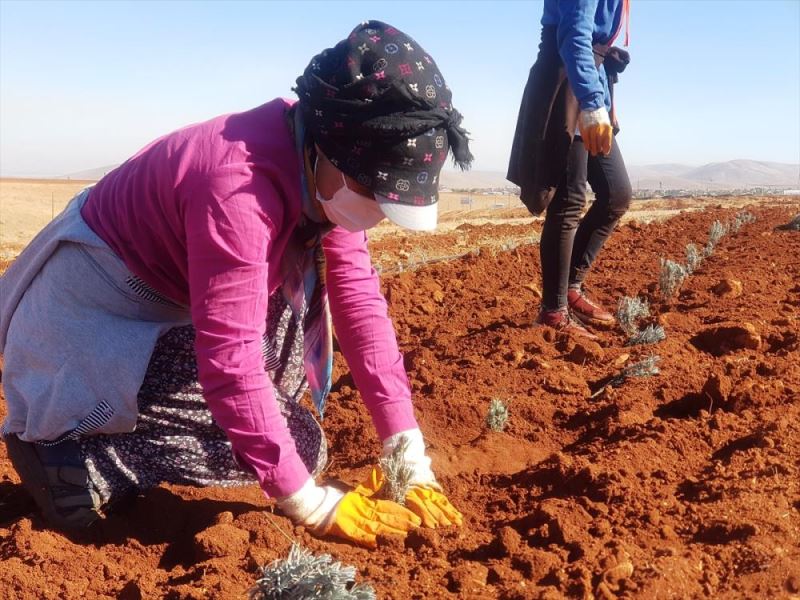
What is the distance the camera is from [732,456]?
7.55 ft

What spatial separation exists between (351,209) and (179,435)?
979mm

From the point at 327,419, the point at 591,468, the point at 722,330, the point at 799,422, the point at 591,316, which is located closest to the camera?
the point at 591,468

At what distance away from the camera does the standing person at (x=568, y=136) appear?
356 cm

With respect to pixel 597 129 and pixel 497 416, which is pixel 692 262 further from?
pixel 497 416

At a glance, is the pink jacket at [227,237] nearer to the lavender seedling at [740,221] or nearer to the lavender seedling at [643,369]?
the lavender seedling at [643,369]

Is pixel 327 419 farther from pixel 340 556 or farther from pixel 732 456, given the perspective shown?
pixel 732 456

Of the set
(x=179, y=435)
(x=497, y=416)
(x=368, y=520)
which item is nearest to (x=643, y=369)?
(x=497, y=416)

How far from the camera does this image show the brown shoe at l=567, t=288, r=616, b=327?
167 inches

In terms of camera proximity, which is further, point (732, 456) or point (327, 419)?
point (327, 419)

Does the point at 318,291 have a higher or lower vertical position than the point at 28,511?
higher

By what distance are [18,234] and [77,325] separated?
43.0ft

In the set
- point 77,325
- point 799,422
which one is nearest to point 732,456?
point 799,422

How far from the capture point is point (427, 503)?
87.2 inches

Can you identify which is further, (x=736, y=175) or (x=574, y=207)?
(x=736, y=175)
